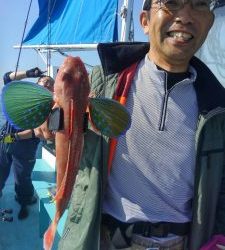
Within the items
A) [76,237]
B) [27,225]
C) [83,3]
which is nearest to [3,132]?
[27,225]

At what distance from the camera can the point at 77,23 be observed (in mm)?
10055

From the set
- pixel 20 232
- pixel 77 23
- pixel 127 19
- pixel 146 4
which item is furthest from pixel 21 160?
pixel 77 23

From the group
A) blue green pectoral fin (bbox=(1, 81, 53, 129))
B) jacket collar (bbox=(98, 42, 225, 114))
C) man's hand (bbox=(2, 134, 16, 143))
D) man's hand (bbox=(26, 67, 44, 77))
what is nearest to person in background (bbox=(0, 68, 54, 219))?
man's hand (bbox=(26, 67, 44, 77))

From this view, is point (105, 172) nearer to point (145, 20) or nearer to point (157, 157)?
point (157, 157)

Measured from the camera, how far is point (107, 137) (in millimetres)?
1910

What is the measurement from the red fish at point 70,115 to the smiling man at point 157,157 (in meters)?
0.20

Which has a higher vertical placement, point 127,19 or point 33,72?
point 127,19

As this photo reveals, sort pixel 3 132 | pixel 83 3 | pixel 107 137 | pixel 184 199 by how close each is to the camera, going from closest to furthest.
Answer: pixel 107 137, pixel 184 199, pixel 3 132, pixel 83 3

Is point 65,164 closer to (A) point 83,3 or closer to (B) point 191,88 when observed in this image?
(B) point 191,88

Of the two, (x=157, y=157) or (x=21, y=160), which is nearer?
(x=157, y=157)

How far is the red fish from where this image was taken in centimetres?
171

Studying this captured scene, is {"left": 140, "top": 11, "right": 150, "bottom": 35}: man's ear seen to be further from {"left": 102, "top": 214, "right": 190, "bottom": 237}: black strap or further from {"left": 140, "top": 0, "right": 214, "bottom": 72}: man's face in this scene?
{"left": 102, "top": 214, "right": 190, "bottom": 237}: black strap

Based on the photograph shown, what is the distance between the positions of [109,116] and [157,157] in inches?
14.9

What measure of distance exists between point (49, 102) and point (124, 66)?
52cm
